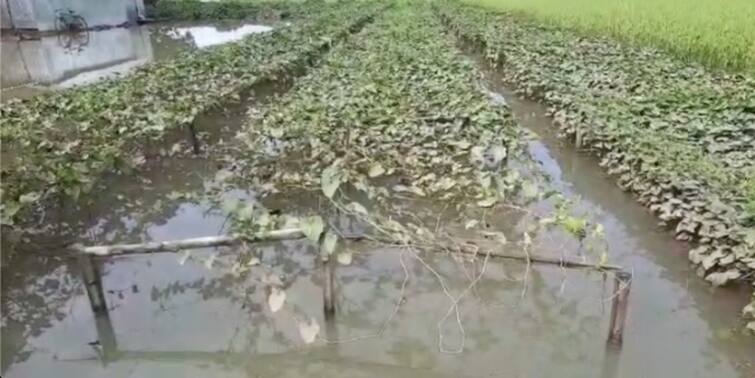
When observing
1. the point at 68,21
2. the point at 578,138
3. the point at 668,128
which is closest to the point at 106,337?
the point at 578,138

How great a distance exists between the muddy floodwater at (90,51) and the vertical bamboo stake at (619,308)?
10.5 m

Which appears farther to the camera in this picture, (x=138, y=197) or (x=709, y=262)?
(x=138, y=197)

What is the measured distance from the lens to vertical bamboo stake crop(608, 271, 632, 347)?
341cm

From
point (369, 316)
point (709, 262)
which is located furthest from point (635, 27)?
point (369, 316)

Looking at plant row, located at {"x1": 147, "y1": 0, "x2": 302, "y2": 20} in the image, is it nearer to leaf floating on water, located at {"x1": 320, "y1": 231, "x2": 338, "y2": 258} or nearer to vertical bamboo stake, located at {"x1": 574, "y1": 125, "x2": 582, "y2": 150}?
vertical bamboo stake, located at {"x1": 574, "y1": 125, "x2": 582, "y2": 150}

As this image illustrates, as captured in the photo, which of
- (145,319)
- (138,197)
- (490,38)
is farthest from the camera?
(490,38)

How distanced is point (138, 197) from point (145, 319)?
7.79 ft

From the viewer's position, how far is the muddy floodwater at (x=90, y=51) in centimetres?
1338

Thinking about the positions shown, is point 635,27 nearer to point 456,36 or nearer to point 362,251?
point 456,36

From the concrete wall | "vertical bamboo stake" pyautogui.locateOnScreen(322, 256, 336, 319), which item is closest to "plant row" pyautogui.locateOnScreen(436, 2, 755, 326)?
"vertical bamboo stake" pyautogui.locateOnScreen(322, 256, 336, 319)

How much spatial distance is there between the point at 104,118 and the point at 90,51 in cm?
1317

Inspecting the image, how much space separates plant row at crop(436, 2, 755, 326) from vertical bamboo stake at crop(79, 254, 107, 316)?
12.6ft

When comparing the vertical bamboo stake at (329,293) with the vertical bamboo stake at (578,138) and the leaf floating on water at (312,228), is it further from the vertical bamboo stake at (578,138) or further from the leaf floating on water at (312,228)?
the vertical bamboo stake at (578,138)

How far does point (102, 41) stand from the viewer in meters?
20.9
